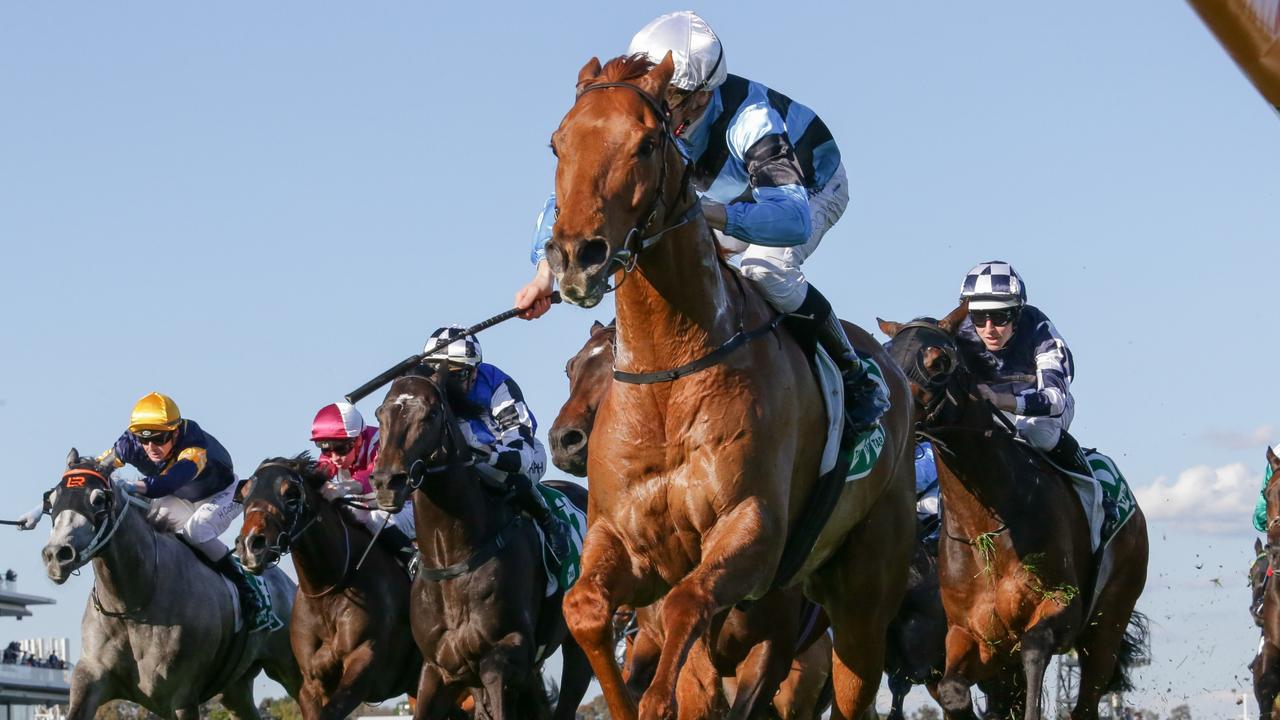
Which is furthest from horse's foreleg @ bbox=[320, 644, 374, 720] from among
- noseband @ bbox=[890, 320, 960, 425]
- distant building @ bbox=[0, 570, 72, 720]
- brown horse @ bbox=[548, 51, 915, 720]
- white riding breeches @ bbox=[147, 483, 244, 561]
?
distant building @ bbox=[0, 570, 72, 720]

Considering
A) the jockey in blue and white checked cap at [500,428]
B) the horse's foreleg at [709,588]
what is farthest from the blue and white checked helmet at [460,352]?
the horse's foreleg at [709,588]

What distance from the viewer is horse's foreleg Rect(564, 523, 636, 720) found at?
521 cm

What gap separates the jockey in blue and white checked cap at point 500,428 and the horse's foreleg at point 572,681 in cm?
72

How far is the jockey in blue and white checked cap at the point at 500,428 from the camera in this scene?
11.7 m

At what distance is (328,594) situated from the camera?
12.0 metres

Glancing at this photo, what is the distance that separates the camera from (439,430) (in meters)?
11.1

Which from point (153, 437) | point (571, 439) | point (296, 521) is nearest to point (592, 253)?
point (571, 439)

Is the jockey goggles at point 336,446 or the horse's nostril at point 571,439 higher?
the jockey goggles at point 336,446

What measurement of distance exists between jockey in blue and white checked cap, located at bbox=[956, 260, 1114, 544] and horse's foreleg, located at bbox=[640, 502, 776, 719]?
497 cm

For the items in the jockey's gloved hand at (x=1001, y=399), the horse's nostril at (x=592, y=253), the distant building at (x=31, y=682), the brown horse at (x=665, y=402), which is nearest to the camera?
the horse's nostril at (x=592, y=253)

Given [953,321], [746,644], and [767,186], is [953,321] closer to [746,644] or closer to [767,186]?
[746,644]

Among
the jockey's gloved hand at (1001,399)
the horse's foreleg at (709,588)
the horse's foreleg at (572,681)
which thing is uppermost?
the jockey's gloved hand at (1001,399)

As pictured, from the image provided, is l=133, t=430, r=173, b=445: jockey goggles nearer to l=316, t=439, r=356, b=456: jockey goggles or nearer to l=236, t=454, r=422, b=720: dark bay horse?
l=316, t=439, r=356, b=456: jockey goggles

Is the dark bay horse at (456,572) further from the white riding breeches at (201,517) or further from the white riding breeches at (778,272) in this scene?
the white riding breeches at (778,272)
